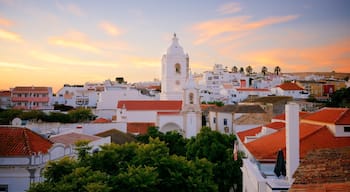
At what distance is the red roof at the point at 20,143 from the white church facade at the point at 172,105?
73.5 feet

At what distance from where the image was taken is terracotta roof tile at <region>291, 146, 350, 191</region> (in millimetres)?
6236

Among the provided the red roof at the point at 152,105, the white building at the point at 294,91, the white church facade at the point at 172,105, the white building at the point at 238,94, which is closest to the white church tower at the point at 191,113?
the white church facade at the point at 172,105

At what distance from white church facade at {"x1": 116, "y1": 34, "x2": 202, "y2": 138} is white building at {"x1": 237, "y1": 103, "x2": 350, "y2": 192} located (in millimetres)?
21248

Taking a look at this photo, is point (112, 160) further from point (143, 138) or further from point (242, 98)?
point (242, 98)

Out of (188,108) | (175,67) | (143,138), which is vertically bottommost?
(143,138)

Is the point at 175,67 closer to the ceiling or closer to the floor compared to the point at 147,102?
closer to the ceiling

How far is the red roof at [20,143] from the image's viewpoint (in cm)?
1609

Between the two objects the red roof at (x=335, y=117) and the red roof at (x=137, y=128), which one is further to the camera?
the red roof at (x=137, y=128)

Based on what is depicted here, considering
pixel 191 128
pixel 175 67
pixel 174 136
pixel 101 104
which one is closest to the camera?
pixel 174 136

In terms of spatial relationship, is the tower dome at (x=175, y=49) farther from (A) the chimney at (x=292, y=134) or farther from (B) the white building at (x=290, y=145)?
(A) the chimney at (x=292, y=134)

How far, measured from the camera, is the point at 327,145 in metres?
14.5

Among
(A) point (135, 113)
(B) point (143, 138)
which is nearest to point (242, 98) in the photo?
(A) point (135, 113)

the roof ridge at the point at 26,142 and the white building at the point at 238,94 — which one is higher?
the white building at the point at 238,94

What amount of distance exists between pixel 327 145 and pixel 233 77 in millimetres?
87112
